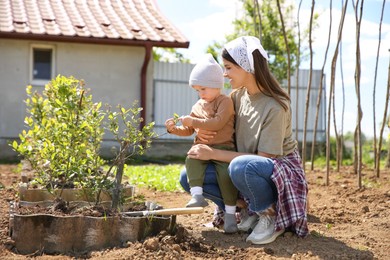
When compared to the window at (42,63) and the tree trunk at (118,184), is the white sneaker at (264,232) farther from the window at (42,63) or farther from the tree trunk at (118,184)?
the window at (42,63)

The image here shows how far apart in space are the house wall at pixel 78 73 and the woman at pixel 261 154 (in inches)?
329

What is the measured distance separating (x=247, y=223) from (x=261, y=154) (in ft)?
1.87

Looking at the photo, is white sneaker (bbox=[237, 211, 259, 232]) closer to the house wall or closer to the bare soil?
the bare soil

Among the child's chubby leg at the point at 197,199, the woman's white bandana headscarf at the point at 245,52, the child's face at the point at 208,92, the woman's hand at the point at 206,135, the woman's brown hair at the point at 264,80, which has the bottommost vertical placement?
Result: the child's chubby leg at the point at 197,199

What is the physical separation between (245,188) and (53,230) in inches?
46.4

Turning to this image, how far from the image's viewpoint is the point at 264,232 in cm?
387

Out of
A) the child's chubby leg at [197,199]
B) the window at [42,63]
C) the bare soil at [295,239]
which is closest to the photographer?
the bare soil at [295,239]

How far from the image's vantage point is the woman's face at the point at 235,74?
3990 millimetres

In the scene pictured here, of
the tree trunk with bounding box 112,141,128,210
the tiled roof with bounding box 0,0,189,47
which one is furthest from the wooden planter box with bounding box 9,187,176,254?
the tiled roof with bounding box 0,0,189,47

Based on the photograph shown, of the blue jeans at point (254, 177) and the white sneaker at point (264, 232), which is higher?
the blue jeans at point (254, 177)

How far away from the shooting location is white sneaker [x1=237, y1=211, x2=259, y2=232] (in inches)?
163

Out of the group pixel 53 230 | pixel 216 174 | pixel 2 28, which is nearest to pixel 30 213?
pixel 53 230

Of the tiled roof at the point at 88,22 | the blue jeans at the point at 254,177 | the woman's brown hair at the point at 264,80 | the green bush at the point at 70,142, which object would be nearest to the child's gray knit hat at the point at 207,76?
the woman's brown hair at the point at 264,80

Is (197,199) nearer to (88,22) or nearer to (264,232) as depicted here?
(264,232)
